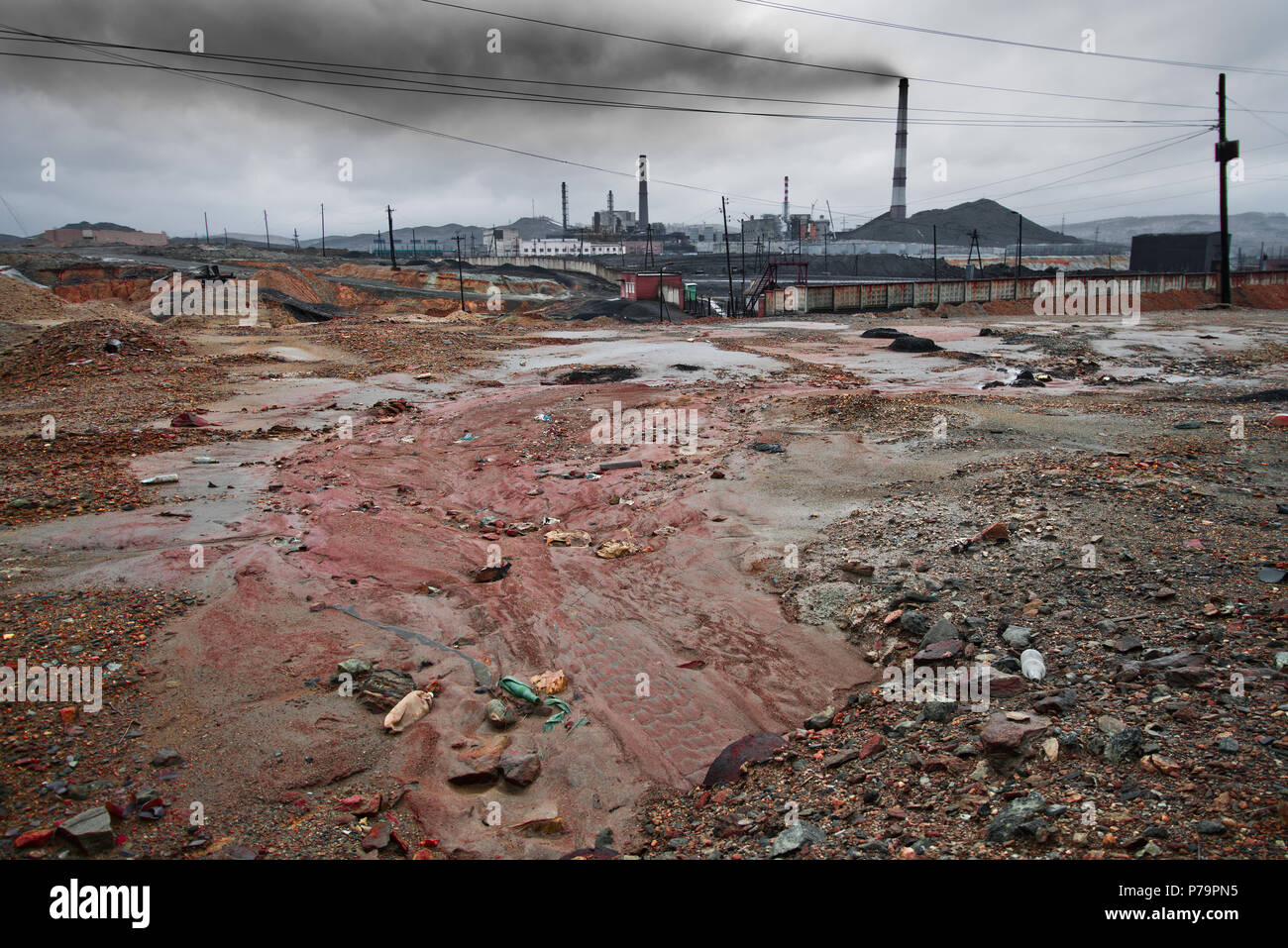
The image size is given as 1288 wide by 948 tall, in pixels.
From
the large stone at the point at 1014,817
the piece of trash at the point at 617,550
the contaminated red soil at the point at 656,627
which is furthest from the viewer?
the piece of trash at the point at 617,550

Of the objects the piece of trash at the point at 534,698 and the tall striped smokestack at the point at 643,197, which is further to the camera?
the tall striped smokestack at the point at 643,197

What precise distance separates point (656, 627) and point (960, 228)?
108400mm

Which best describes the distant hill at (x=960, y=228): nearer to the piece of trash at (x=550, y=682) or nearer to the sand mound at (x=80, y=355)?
the sand mound at (x=80, y=355)

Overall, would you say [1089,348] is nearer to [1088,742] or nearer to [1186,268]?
[1088,742]

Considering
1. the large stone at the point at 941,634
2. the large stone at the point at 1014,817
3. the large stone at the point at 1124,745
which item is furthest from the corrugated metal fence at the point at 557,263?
the large stone at the point at 1014,817

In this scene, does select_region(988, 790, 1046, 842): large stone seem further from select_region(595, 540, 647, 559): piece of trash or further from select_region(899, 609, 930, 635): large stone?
select_region(595, 540, 647, 559): piece of trash

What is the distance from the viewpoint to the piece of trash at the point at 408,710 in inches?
199

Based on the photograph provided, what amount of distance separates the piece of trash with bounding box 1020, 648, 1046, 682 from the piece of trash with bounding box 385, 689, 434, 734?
4022 mm

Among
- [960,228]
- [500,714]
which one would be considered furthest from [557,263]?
[500,714]

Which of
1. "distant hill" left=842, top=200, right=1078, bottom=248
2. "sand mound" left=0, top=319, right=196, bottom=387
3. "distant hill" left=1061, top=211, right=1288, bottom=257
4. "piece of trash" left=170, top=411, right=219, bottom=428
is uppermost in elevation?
"distant hill" left=1061, top=211, right=1288, bottom=257

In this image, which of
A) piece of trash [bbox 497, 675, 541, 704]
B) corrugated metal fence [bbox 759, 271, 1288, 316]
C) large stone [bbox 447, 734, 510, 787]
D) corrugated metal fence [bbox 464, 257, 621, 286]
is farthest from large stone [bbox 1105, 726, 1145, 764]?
corrugated metal fence [bbox 464, 257, 621, 286]

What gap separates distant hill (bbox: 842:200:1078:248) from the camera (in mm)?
93125

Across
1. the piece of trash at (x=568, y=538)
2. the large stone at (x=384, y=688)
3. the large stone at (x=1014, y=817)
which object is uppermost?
the piece of trash at (x=568, y=538)

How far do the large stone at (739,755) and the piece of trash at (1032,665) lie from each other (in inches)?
62.5
